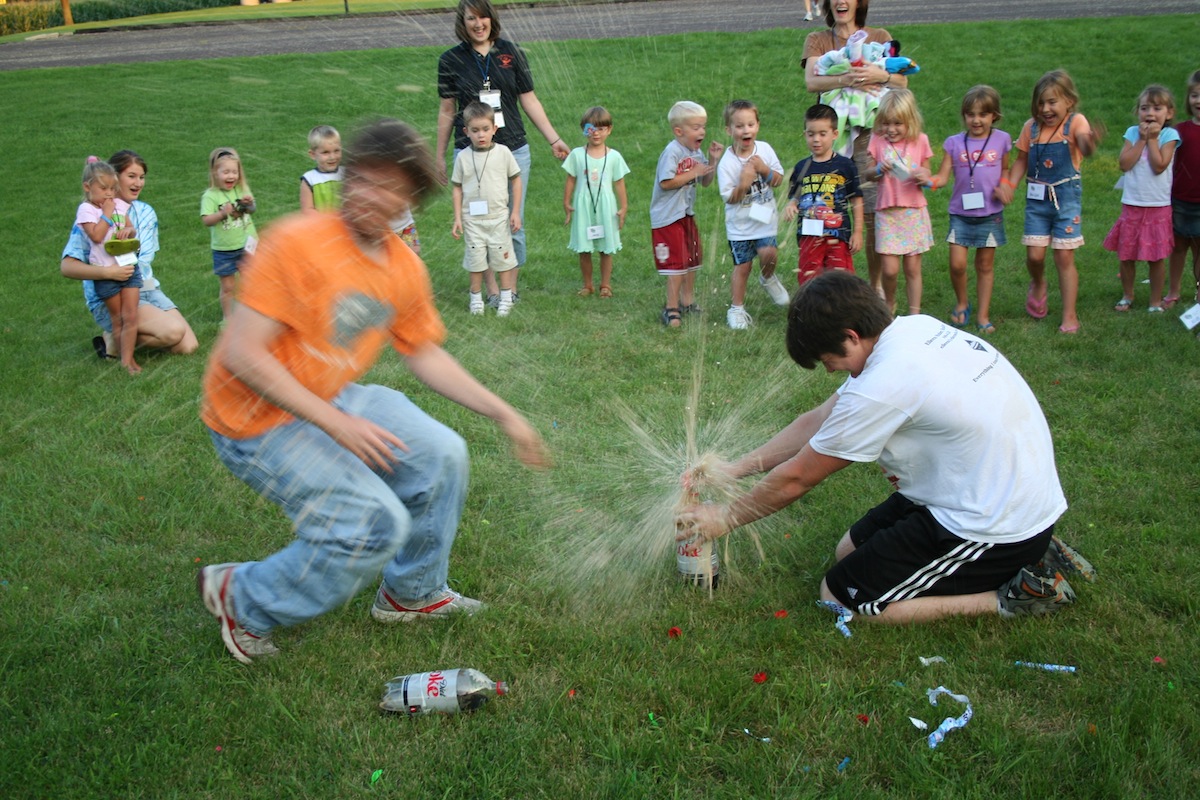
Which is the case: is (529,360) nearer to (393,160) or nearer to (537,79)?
(393,160)

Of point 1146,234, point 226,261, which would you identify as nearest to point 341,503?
point 226,261

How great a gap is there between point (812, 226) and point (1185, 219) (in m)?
2.85

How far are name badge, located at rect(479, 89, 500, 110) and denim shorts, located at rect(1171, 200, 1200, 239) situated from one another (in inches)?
208

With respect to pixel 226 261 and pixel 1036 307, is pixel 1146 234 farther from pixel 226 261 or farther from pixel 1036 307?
pixel 226 261

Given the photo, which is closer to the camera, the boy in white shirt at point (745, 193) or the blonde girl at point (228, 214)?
the boy in white shirt at point (745, 193)

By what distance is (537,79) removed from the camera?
20.1 meters

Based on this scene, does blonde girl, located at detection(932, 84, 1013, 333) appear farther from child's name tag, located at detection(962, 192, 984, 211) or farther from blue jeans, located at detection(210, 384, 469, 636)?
blue jeans, located at detection(210, 384, 469, 636)

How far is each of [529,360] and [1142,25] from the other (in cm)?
1620

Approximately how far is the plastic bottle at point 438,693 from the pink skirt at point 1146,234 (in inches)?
249

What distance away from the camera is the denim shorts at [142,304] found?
7.12 m

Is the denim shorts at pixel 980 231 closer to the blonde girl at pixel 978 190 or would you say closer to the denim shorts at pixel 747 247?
the blonde girl at pixel 978 190

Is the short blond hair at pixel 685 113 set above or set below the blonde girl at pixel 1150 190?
above

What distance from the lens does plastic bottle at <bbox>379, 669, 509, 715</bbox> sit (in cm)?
303

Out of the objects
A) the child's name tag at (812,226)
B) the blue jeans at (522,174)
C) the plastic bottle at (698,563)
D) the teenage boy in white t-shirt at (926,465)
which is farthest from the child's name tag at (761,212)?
the plastic bottle at (698,563)
